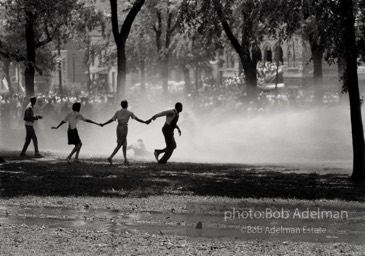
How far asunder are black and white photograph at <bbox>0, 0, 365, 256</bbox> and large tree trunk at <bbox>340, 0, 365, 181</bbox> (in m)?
0.03

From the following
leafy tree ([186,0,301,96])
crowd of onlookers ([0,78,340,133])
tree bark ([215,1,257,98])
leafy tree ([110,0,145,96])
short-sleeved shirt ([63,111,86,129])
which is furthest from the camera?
crowd of onlookers ([0,78,340,133])

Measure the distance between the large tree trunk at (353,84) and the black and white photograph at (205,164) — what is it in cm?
3

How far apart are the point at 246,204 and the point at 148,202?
1.62 metres

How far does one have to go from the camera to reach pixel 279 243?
12.8 metres

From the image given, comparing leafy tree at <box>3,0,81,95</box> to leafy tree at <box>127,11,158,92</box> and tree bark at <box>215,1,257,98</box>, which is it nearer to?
tree bark at <box>215,1,257,98</box>

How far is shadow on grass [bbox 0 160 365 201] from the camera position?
18969mm

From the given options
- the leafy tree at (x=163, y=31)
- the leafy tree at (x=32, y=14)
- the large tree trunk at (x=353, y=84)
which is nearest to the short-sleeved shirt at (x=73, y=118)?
the large tree trunk at (x=353, y=84)

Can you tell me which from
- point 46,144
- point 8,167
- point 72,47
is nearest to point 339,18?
point 8,167

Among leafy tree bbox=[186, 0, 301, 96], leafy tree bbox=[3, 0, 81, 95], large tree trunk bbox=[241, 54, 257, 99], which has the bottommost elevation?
large tree trunk bbox=[241, 54, 257, 99]

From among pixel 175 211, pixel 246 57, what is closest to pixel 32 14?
pixel 246 57

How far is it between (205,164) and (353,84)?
693 cm

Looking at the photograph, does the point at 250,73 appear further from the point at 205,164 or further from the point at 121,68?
the point at 205,164

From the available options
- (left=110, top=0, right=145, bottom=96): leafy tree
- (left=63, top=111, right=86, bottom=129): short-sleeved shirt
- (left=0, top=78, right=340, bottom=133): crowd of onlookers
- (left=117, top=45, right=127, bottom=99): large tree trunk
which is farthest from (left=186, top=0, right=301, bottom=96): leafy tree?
(left=63, top=111, right=86, bottom=129): short-sleeved shirt

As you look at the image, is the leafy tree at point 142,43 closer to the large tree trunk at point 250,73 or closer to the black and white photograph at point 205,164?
the black and white photograph at point 205,164
